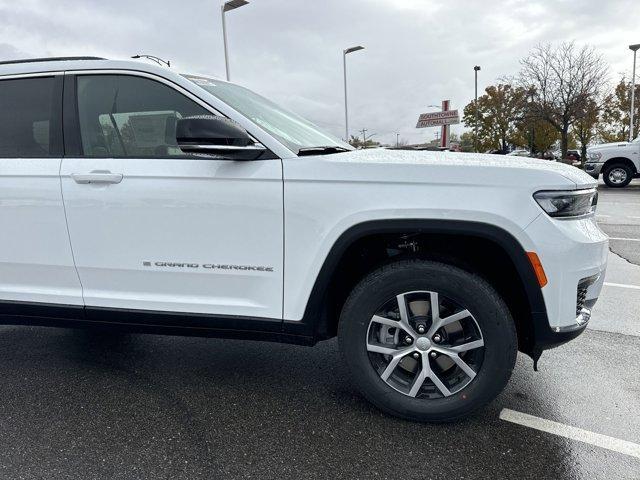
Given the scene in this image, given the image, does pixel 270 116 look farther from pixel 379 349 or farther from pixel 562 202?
pixel 562 202

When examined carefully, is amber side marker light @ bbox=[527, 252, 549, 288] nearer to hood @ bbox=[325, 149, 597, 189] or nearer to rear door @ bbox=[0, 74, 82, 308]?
hood @ bbox=[325, 149, 597, 189]

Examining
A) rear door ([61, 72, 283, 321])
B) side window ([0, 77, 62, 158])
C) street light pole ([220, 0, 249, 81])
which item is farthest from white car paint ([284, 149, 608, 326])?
street light pole ([220, 0, 249, 81])

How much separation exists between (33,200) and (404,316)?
2107mm

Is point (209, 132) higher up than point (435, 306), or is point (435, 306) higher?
point (209, 132)

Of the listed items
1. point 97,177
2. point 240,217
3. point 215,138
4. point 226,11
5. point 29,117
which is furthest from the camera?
point 226,11

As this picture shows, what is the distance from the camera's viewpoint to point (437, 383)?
2453 millimetres

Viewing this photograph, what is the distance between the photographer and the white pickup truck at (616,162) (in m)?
14.8

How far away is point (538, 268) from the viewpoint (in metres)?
2.22

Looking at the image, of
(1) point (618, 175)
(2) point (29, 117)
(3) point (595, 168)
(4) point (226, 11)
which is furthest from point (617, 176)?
(2) point (29, 117)

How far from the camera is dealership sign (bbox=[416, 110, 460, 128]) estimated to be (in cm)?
1066

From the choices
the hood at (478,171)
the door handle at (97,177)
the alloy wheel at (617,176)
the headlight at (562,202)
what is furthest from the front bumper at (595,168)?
the door handle at (97,177)

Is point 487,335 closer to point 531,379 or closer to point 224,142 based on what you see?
point 531,379

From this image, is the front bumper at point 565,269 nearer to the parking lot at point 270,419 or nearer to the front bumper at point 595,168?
the parking lot at point 270,419

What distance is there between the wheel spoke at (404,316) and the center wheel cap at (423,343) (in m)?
0.03
